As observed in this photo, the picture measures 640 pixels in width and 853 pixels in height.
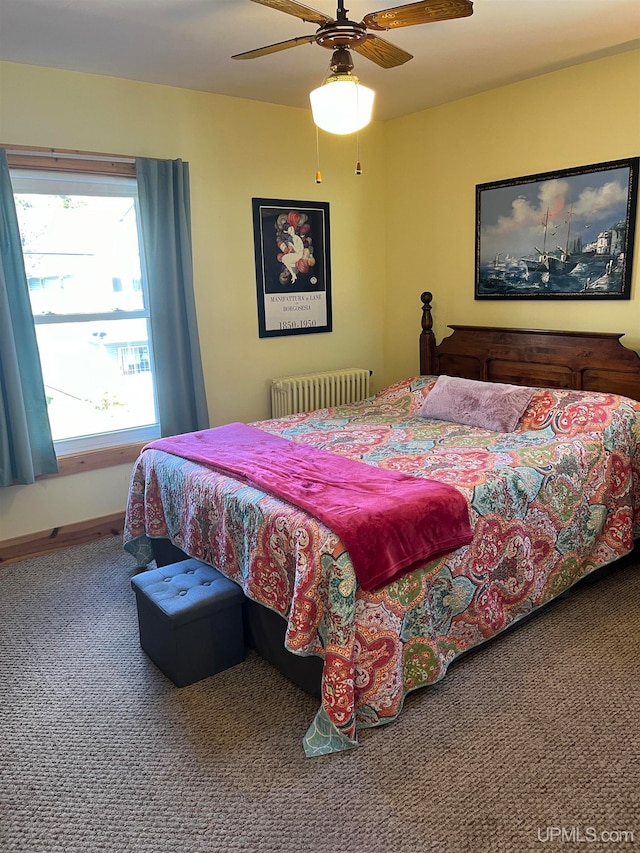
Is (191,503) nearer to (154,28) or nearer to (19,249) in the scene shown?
(19,249)

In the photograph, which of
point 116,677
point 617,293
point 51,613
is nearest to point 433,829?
point 116,677

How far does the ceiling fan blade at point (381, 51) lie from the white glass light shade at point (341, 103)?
16 centimetres

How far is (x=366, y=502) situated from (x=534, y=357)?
78.7 inches

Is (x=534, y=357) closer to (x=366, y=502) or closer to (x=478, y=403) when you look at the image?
(x=478, y=403)

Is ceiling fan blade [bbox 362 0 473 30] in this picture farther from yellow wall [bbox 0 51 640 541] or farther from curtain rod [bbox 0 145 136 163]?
curtain rod [bbox 0 145 136 163]

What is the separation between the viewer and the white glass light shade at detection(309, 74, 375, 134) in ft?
6.86

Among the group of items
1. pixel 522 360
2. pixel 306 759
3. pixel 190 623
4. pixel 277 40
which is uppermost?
pixel 277 40

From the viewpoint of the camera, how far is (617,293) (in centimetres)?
338

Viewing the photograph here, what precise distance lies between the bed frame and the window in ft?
3.47

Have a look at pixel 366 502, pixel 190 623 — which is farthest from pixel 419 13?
pixel 190 623

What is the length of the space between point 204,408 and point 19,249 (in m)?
1.32

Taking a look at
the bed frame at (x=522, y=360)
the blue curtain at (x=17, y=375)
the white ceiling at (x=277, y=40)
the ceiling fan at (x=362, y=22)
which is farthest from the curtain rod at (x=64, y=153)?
the bed frame at (x=522, y=360)

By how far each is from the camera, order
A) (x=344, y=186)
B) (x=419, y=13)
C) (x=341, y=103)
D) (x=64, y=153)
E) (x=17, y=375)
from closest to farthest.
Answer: (x=419, y=13) < (x=341, y=103) < (x=17, y=375) < (x=64, y=153) < (x=344, y=186)

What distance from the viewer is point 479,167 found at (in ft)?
12.9
